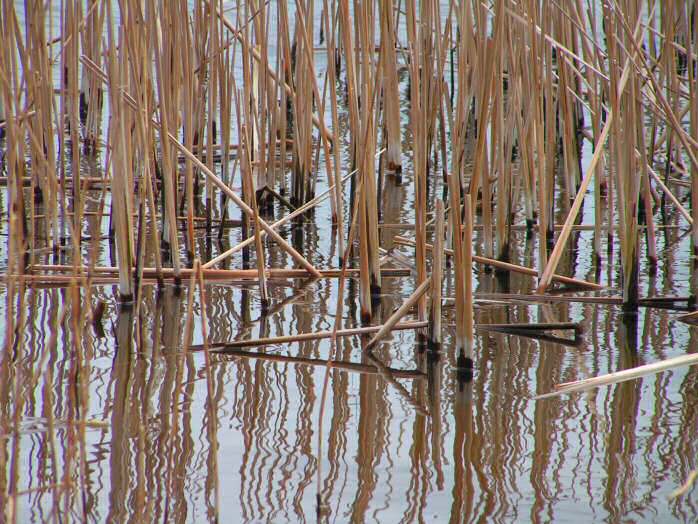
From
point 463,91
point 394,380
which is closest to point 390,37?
point 463,91

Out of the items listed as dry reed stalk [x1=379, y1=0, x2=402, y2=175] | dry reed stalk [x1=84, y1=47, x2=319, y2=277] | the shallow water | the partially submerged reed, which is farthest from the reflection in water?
dry reed stalk [x1=379, y1=0, x2=402, y2=175]

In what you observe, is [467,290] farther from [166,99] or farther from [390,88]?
[166,99]

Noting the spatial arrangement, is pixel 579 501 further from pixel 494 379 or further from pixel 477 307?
pixel 477 307

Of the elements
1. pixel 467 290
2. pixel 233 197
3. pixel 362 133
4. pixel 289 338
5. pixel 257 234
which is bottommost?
pixel 289 338

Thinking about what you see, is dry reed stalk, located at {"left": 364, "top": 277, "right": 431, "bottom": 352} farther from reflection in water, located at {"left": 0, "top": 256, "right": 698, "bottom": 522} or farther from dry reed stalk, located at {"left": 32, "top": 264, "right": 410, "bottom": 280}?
dry reed stalk, located at {"left": 32, "top": 264, "right": 410, "bottom": 280}

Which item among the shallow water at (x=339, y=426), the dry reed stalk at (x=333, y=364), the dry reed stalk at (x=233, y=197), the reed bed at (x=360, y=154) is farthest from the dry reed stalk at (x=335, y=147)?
the dry reed stalk at (x=333, y=364)

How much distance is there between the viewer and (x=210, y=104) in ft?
10.2

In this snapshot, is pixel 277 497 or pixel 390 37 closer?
pixel 277 497

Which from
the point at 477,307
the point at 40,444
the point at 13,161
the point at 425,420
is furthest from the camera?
the point at 477,307

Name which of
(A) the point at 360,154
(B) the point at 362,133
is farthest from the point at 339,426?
(B) the point at 362,133

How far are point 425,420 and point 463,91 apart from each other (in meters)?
1.06

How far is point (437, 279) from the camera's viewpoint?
82.9 inches

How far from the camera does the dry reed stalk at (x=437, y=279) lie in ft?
6.76

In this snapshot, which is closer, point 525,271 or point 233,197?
point 233,197
